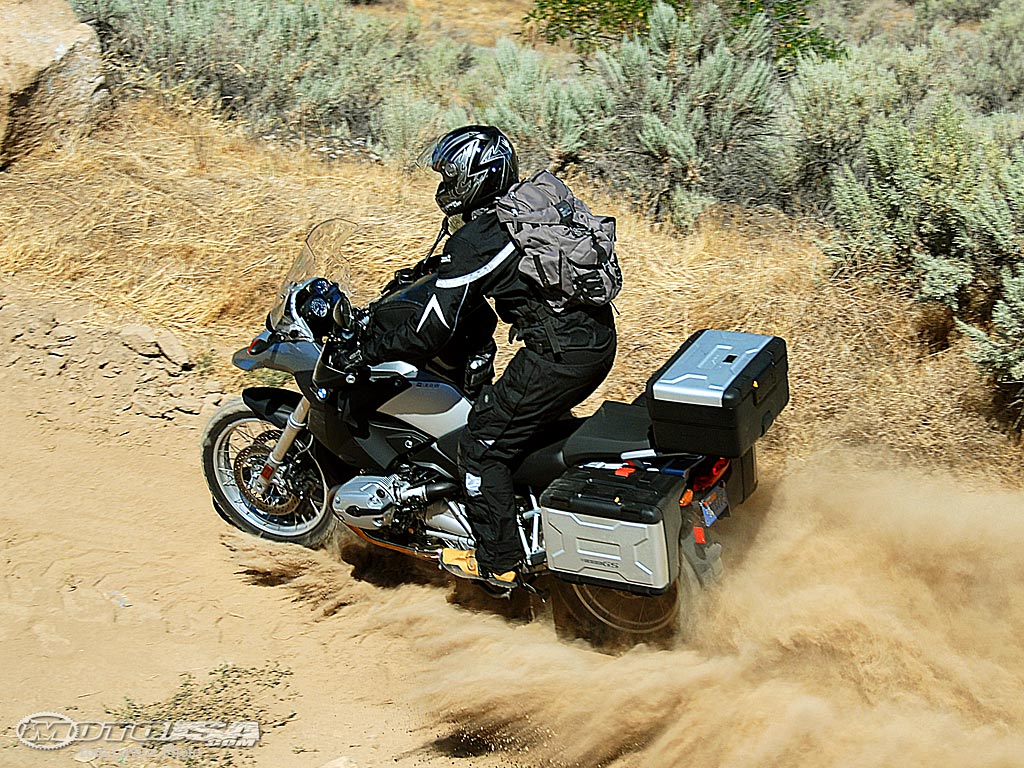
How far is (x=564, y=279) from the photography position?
4145 millimetres

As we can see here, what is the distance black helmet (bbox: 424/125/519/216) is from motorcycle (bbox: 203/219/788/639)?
415 mm

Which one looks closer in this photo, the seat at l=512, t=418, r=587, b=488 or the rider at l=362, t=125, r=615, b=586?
the rider at l=362, t=125, r=615, b=586

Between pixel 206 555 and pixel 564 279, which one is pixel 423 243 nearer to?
pixel 206 555

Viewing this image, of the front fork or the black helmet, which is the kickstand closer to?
the front fork

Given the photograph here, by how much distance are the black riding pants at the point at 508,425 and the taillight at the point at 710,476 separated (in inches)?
21.9

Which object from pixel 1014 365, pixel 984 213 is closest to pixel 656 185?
pixel 984 213

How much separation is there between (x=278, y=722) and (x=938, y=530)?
286cm

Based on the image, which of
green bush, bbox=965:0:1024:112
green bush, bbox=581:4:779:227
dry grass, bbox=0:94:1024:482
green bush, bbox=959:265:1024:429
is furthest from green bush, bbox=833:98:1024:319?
green bush, bbox=965:0:1024:112

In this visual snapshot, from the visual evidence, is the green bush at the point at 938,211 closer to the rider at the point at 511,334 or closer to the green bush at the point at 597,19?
the rider at the point at 511,334

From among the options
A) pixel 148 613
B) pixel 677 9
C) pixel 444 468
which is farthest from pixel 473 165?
pixel 677 9

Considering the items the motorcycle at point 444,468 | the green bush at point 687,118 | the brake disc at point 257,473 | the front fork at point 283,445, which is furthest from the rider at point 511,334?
the green bush at point 687,118

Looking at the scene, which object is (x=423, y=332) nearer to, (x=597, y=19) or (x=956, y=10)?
(x=597, y=19)

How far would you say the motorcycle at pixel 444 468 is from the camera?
13.6ft

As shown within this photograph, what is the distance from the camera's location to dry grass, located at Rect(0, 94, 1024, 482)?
641cm
